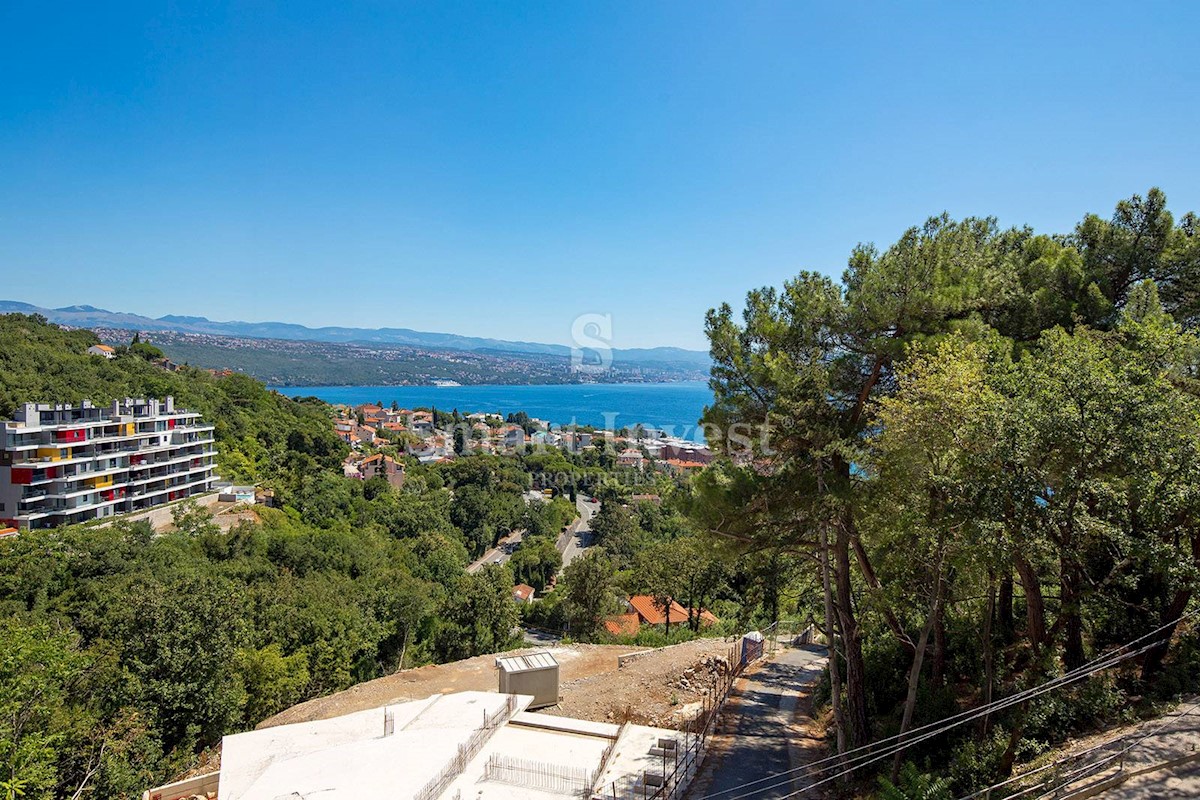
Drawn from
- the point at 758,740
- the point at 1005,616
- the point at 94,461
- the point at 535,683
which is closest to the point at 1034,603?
the point at 1005,616

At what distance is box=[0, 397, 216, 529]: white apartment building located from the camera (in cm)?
2733

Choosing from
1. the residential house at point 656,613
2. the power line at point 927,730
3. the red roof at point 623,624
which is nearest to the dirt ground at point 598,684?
the power line at point 927,730

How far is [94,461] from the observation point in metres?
29.8

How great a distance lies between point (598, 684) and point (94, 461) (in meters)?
30.4

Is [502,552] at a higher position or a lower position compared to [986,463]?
lower

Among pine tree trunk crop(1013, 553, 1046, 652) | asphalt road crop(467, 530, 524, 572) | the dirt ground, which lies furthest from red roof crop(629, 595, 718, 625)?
asphalt road crop(467, 530, 524, 572)

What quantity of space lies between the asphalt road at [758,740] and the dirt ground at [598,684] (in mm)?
770

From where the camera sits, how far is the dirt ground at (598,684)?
34.8ft

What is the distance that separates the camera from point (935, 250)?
7.24 m

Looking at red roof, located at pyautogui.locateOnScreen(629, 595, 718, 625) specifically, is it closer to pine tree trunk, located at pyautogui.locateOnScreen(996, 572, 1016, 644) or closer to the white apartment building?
pine tree trunk, located at pyautogui.locateOnScreen(996, 572, 1016, 644)

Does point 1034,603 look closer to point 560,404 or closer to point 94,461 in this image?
point 94,461

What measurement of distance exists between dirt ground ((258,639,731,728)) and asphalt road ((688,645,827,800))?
30.3 inches

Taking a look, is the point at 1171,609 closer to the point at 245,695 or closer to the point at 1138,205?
the point at 1138,205

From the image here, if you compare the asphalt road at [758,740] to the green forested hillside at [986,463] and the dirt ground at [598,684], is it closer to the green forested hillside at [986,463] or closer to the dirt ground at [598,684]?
the dirt ground at [598,684]
